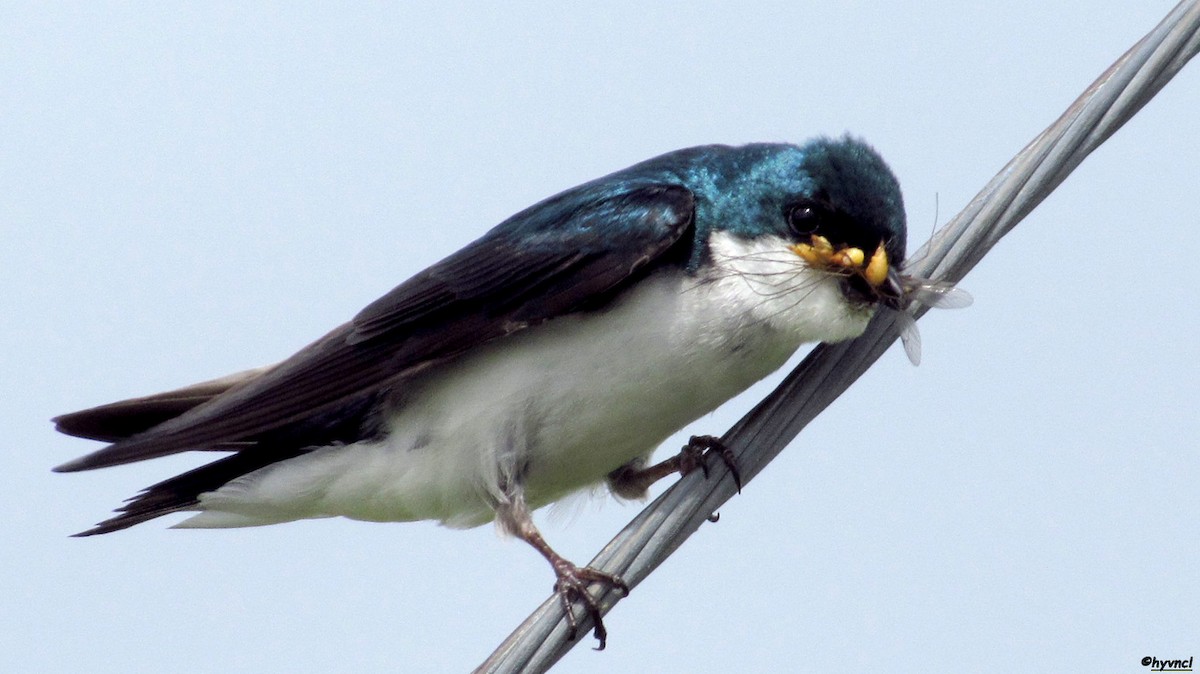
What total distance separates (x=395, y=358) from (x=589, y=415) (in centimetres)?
53

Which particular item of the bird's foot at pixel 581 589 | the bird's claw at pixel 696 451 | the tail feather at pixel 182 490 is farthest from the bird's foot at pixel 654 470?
the tail feather at pixel 182 490

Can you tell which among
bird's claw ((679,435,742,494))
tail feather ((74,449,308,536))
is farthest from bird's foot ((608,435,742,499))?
tail feather ((74,449,308,536))

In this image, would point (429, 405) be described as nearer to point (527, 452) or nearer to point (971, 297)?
point (527, 452)

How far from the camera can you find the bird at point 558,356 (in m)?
3.58

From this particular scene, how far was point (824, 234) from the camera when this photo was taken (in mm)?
3604

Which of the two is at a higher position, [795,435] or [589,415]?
[589,415]

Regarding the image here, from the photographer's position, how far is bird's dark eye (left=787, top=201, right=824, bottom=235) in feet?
11.9

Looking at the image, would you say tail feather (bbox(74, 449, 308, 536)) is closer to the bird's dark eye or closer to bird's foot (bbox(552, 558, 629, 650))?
bird's foot (bbox(552, 558, 629, 650))

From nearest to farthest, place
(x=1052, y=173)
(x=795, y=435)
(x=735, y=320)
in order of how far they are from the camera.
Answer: (x=1052, y=173)
(x=795, y=435)
(x=735, y=320)

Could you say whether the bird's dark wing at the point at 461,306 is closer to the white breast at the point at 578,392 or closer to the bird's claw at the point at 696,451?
the white breast at the point at 578,392

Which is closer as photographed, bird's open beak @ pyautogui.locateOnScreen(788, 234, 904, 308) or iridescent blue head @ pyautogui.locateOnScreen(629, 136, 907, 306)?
bird's open beak @ pyautogui.locateOnScreen(788, 234, 904, 308)

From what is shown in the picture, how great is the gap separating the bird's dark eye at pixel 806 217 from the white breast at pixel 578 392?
0.20ft

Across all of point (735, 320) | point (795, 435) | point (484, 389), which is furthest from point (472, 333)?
point (795, 435)

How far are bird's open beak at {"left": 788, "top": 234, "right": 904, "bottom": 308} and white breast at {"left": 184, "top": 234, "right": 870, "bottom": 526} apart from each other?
0.04 meters
